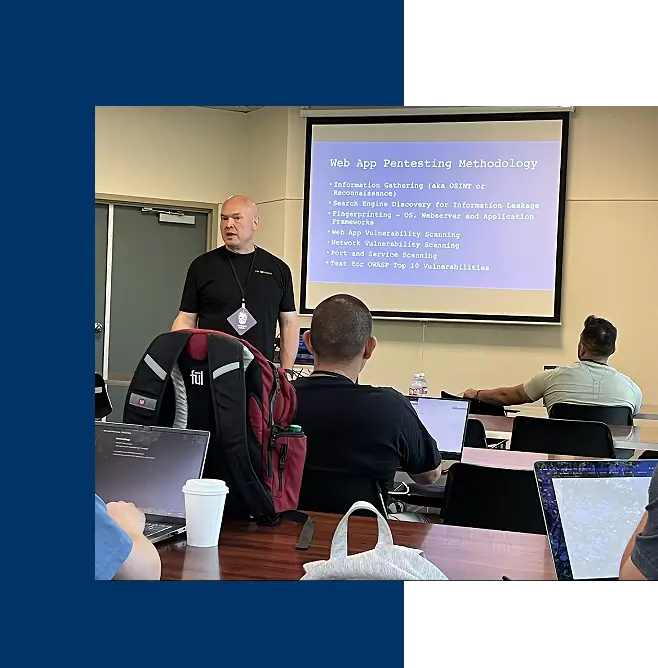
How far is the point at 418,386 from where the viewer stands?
2.08 metres

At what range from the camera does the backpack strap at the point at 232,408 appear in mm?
1734

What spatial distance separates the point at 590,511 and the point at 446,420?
2.82 ft

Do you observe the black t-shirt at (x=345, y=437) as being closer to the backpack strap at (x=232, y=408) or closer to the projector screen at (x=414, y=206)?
the projector screen at (x=414, y=206)

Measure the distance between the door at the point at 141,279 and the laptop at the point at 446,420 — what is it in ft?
2.13

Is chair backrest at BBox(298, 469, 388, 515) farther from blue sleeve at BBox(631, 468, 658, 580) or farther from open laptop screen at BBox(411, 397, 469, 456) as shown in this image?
blue sleeve at BBox(631, 468, 658, 580)

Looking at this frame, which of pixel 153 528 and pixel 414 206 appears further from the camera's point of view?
pixel 414 206

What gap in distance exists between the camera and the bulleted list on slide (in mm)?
1896

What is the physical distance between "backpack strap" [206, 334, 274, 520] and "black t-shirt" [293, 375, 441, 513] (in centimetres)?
38

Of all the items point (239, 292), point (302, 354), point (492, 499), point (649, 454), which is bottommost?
point (492, 499)

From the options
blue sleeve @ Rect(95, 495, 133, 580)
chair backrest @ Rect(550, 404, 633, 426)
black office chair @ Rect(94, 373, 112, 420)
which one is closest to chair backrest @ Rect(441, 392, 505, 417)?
chair backrest @ Rect(550, 404, 633, 426)

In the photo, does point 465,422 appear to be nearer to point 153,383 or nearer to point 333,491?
point 333,491

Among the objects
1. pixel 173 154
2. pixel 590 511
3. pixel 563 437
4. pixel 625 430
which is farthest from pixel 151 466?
pixel 563 437

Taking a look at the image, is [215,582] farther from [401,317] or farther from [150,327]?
[401,317]
